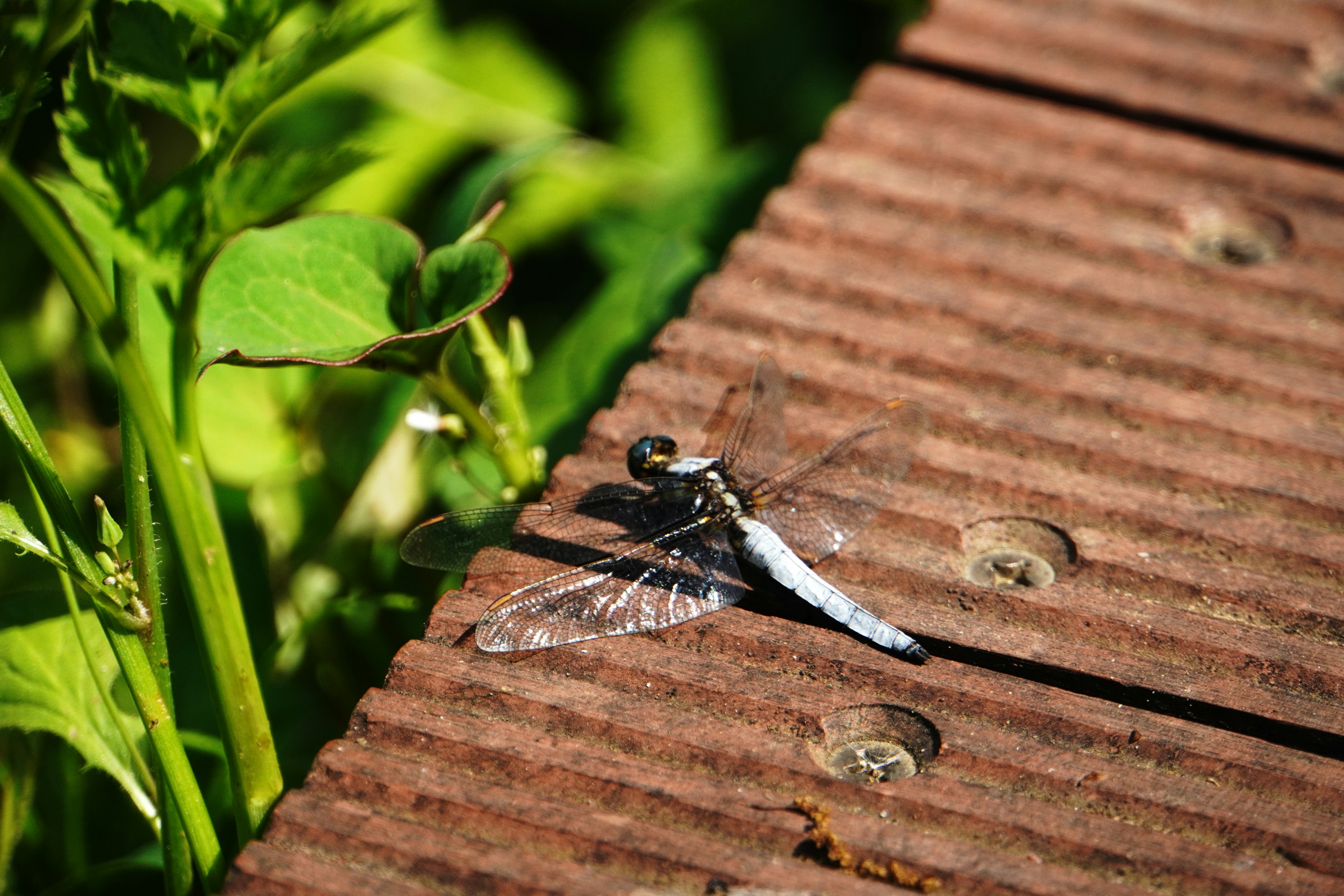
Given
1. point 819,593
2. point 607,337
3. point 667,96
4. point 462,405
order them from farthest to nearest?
point 667,96
point 607,337
point 462,405
point 819,593

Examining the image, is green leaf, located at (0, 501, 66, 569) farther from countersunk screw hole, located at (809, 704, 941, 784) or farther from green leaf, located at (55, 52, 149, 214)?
countersunk screw hole, located at (809, 704, 941, 784)

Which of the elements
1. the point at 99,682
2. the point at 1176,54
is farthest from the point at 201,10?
the point at 1176,54

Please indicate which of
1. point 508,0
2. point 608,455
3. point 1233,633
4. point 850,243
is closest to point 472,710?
point 608,455

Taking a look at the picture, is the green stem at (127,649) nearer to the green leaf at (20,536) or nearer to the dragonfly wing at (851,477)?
the green leaf at (20,536)

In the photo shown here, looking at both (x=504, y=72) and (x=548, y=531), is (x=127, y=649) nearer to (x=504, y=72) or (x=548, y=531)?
(x=548, y=531)

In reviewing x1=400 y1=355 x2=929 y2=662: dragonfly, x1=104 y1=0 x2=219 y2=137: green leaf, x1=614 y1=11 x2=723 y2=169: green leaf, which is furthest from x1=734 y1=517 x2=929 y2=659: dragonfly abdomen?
x1=614 y1=11 x2=723 y2=169: green leaf

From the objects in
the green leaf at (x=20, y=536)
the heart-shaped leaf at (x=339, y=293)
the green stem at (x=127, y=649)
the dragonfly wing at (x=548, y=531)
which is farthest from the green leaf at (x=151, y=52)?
the dragonfly wing at (x=548, y=531)
